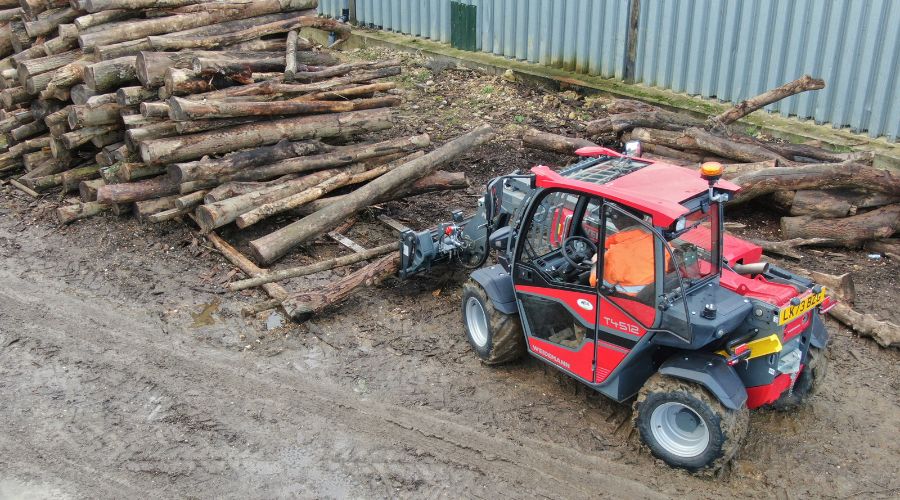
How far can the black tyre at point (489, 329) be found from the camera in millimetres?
7207

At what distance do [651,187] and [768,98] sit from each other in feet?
17.5

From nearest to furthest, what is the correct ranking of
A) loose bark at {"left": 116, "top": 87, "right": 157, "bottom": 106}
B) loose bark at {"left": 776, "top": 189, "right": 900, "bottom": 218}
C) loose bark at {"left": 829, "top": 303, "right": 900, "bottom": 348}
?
loose bark at {"left": 829, "top": 303, "right": 900, "bottom": 348}, loose bark at {"left": 776, "top": 189, "right": 900, "bottom": 218}, loose bark at {"left": 116, "top": 87, "right": 157, "bottom": 106}

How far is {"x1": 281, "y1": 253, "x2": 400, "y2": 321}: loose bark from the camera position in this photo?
8.23 metres

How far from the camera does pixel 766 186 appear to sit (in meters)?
9.55

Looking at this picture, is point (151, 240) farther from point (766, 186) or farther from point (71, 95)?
point (766, 186)

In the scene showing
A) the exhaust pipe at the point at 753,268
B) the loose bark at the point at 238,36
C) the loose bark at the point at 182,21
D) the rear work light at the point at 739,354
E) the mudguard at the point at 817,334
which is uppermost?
the loose bark at the point at 182,21

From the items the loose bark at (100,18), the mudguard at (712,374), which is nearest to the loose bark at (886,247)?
the mudguard at (712,374)

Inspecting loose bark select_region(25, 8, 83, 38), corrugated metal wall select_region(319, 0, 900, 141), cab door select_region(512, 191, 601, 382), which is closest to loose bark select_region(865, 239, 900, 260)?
corrugated metal wall select_region(319, 0, 900, 141)

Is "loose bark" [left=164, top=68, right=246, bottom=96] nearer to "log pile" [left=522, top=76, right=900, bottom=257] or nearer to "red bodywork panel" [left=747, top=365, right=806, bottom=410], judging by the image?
"log pile" [left=522, top=76, right=900, bottom=257]

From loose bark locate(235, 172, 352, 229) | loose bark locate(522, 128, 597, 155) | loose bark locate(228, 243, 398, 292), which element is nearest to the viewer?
loose bark locate(228, 243, 398, 292)

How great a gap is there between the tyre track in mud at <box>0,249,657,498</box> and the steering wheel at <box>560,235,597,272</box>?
1.48 meters

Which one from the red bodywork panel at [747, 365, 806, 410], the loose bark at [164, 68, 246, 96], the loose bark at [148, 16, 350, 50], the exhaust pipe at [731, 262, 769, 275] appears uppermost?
the loose bark at [148, 16, 350, 50]

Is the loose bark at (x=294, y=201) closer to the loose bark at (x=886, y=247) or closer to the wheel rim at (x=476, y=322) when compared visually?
the wheel rim at (x=476, y=322)

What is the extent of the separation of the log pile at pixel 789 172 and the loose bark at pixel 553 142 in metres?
0.01
